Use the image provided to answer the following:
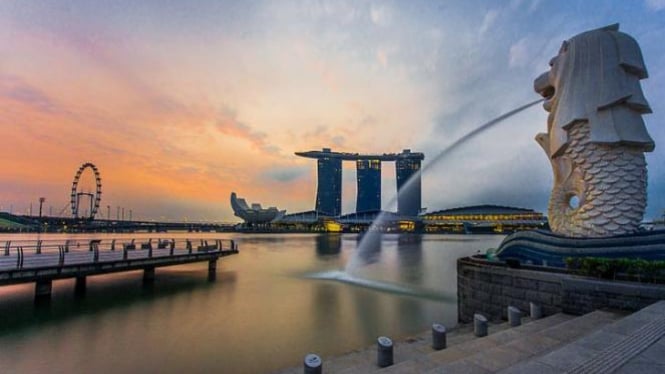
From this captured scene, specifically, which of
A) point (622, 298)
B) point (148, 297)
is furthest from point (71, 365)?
point (622, 298)

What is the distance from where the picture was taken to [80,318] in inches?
514

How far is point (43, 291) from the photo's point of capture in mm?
15359

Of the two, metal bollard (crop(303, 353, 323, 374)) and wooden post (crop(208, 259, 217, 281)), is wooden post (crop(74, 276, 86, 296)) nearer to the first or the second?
wooden post (crop(208, 259, 217, 281))

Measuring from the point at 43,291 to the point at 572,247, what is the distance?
72.3ft

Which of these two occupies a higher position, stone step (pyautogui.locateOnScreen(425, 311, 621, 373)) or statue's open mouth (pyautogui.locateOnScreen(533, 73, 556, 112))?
statue's open mouth (pyautogui.locateOnScreen(533, 73, 556, 112))

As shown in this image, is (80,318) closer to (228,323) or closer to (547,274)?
(228,323)

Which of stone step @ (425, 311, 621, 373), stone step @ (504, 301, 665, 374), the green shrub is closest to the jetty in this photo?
stone step @ (425, 311, 621, 373)

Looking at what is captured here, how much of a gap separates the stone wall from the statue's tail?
4.03 metres

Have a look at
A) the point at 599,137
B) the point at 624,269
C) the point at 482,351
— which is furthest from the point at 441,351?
the point at 599,137

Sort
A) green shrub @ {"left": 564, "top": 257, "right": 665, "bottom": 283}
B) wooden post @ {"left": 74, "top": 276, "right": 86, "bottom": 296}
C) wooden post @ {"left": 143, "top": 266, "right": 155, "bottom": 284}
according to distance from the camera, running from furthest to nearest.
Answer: wooden post @ {"left": 143, "top": 266, "right": 155, "bottom": 284}, wooden post @ {"left": 74, "top": 276, "right": 86, "bottom": 296}, green shrub @ {"left": 564, "top": 257, "right": 665, "bottom": 283}

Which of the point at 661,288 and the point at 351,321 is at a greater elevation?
the point at 661,288

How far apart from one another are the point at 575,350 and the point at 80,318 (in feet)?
51.7

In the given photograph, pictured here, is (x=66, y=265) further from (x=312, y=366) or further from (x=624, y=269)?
(x=624, y=269)

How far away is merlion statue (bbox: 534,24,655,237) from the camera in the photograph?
1275 cm
